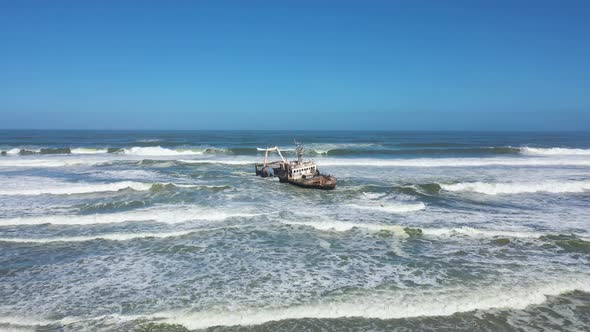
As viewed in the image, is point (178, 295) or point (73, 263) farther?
point (73, 263)

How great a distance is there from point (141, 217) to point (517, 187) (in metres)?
23.8

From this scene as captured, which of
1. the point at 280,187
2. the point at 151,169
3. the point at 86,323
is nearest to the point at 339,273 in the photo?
the point at 86,323

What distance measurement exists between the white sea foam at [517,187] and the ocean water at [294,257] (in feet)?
0.46

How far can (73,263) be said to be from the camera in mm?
11898

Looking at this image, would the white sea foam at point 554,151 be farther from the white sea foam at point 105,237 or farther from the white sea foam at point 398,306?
the white sea foam at point 105,237

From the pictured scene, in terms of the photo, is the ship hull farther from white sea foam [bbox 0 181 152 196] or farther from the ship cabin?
white sea foam [bbox 0 181 152 196]

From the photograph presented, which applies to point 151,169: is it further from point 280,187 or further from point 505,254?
point 505,254

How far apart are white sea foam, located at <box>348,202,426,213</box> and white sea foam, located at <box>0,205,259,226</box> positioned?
20.1ft

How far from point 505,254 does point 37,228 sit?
61.4 feet

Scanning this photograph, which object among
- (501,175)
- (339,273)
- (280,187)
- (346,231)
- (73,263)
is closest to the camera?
(339,273)

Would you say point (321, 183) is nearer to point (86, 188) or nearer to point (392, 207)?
point (392, 207)

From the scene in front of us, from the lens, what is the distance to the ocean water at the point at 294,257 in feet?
28.2

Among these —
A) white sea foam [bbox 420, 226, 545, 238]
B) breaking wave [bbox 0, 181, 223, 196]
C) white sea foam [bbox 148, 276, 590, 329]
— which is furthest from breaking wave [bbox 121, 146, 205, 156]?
white sea foam [bbox 148, 276, 590, 329]

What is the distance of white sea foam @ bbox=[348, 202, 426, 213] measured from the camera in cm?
1892
